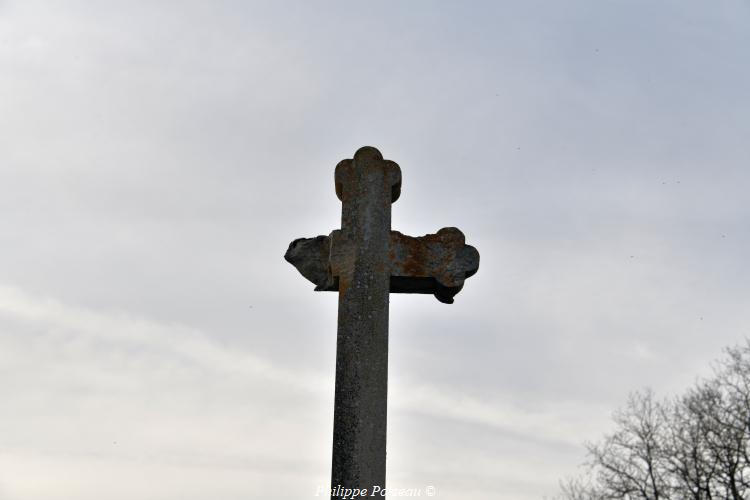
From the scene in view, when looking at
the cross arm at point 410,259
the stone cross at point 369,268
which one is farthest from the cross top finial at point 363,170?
the cross arm at point 410,259

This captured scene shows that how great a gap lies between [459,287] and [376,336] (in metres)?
0.56

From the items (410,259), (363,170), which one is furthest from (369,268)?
(363,170)

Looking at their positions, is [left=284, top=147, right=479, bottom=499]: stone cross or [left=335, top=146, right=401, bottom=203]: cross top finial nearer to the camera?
[left=284, top=147, right=479, bottom=499]: stone cross

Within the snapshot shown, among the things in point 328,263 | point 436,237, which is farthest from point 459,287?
point 328,263

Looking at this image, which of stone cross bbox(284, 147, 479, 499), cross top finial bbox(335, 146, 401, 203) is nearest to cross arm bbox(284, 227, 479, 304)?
stone cross bbox(284, 147, 479, 499)

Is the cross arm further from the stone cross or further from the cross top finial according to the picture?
the cross top finial

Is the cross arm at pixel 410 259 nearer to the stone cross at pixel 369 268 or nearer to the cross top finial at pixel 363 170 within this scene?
the stone cross at pixel 369 268

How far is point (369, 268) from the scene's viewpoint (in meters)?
4.56

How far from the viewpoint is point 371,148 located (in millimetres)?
4691

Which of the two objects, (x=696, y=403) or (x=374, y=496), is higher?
(x=696, y=403)

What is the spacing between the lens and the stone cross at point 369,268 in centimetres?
432

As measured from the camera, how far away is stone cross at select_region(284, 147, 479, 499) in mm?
4320

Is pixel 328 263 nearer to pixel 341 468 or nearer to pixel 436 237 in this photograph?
pixel 436 237

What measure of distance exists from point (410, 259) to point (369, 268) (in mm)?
236
